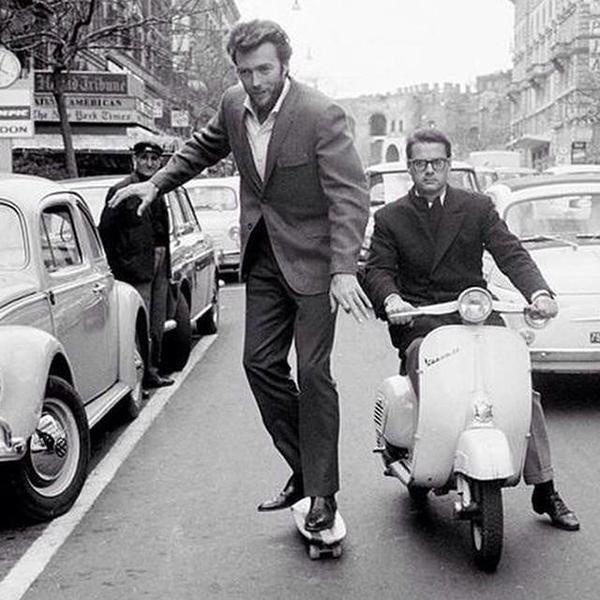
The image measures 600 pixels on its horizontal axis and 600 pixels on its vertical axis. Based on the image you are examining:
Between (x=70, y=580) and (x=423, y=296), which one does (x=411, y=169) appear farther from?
(x=70, y=580)

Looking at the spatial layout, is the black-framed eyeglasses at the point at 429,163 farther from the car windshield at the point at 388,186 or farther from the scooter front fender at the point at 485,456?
the car windshield at the point at 388,186

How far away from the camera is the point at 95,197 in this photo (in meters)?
11.2

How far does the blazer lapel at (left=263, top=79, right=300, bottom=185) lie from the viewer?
5293 mm

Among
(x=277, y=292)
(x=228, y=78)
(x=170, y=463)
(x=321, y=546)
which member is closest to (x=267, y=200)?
(x=277, y=292)

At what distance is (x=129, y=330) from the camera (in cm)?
841

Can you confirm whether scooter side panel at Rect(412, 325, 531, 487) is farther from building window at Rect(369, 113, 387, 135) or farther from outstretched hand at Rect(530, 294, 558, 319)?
building window at Rect(369, 113, 387, 135)

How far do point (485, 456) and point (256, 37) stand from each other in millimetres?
1891

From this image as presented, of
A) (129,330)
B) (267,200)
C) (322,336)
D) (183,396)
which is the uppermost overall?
(267,200)

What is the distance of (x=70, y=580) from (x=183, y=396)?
4.75 m

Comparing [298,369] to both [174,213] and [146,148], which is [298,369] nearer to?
[146,148]

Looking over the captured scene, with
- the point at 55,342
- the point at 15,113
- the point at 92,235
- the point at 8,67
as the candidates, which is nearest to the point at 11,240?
the point at 55,342

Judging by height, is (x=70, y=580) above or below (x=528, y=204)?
below

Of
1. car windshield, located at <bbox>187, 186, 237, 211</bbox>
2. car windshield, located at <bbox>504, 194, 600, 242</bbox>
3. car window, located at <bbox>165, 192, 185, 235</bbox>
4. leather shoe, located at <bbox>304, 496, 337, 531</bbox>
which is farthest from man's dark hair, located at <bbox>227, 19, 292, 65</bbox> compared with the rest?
car windshield, located at <bbox>187, 186, 237, 211</bbox>

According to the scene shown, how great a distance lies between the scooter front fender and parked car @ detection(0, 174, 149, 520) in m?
1.98
